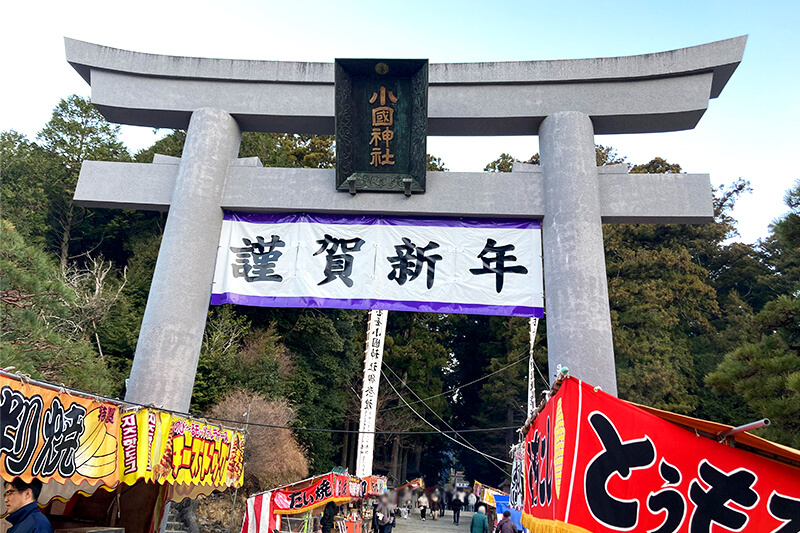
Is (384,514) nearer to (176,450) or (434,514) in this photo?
(176,450)

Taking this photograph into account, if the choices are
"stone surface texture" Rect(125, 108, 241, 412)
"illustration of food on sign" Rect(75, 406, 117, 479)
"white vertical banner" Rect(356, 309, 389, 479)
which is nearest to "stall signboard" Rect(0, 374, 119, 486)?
"illustration of food on sign" Rect(75, 406, 117, 479)

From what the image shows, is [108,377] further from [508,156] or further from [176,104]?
[508,156]

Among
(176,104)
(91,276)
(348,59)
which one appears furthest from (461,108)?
(91,276)

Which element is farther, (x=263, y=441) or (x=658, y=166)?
(x=658, y=166)

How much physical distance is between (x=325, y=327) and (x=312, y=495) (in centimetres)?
1325

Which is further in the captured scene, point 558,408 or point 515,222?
point 515,222

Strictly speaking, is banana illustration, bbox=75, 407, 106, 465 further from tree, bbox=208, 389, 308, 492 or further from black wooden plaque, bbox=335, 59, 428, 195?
tree, bbox=208, 389, 308, 492

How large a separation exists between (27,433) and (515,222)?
270 inches

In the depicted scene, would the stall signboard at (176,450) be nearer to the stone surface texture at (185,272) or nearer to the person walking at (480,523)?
the stone surface texture at (185,272)

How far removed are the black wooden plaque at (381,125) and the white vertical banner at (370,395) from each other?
11.6 metres

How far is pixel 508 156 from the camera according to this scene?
1257 inches

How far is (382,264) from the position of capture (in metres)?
8.63

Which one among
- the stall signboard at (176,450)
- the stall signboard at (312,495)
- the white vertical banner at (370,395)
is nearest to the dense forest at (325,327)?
the white vertical banner at (370,395)

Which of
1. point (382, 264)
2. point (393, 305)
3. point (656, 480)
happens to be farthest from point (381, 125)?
point (656, 480)
